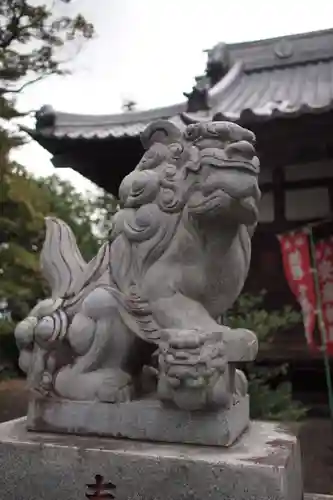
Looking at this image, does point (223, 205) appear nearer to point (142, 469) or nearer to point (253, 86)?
point (142, 469)

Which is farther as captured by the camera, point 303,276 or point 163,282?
point 303,276

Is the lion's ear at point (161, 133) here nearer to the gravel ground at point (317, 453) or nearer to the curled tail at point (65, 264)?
the curled tail at point (65, 264)

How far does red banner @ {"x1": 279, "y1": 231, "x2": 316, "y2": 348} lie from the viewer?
4.91 metres

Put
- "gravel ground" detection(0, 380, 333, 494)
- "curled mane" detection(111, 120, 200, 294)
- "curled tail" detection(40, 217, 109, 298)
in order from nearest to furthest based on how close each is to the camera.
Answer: "curled mane" detection(111, 120, 200, 294), "curled tail" detection(40, 217, 109, 298), "gravel ground" detection(0, 380, 333, 494)

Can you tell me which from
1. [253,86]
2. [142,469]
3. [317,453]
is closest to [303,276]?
[317,453]

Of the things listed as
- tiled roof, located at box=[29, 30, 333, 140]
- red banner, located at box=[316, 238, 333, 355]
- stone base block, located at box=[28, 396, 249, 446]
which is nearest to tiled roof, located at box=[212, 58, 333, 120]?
tiled roof, located at box=[29, 30, 333, 140]

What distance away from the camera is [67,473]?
1.74m

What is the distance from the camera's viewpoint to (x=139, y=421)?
1825 millimetres

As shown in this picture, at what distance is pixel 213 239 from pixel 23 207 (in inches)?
147

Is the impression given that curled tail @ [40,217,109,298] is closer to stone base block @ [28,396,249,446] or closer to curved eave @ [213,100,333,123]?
stone base block @ [28,396,249,446]

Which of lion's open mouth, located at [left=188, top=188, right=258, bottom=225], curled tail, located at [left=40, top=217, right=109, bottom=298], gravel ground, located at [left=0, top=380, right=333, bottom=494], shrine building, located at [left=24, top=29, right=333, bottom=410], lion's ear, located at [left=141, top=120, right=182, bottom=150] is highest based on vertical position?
shrine building, located at [left=24, top=29, right=333, bottom=410]

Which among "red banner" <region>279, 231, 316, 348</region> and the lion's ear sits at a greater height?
the lion's ear

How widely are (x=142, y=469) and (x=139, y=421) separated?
0.61 feet

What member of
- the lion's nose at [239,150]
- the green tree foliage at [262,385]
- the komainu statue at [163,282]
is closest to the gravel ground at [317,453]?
the green tree foliage at [262,385]
